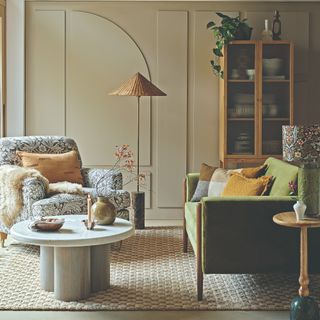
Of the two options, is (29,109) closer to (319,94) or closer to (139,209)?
(139,209)

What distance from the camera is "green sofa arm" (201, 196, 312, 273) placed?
356 cm

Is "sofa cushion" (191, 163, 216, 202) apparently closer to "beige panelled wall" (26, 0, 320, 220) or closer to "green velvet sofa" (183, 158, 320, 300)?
"green velvet sofa" (183, 158, 320, 300)

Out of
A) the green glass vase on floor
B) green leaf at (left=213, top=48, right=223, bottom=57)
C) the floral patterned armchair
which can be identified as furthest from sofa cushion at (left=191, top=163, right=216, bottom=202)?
the green glass vase on floor

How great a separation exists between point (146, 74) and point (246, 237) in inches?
121

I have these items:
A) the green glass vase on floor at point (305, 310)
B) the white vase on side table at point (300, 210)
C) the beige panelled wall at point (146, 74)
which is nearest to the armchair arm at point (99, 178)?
the beige panelled wall at point (146, 74)

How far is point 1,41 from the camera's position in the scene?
6.09 m

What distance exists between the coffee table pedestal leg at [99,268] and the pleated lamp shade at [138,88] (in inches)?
82.6

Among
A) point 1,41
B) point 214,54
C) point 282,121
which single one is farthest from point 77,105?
point 282,121

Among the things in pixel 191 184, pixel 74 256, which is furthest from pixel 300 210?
pixel 191 184

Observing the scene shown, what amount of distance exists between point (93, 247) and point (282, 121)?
9.15 ft

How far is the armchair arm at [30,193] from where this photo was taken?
15.5 ft

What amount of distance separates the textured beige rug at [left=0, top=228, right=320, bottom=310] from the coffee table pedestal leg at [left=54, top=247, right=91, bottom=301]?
6 centimetres

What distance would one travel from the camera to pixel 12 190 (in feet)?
15.8

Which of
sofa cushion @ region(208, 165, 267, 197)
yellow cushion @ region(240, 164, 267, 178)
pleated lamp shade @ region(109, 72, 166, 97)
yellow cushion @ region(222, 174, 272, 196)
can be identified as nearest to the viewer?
yellow cushion @ region(222, 174, 272, 196)
